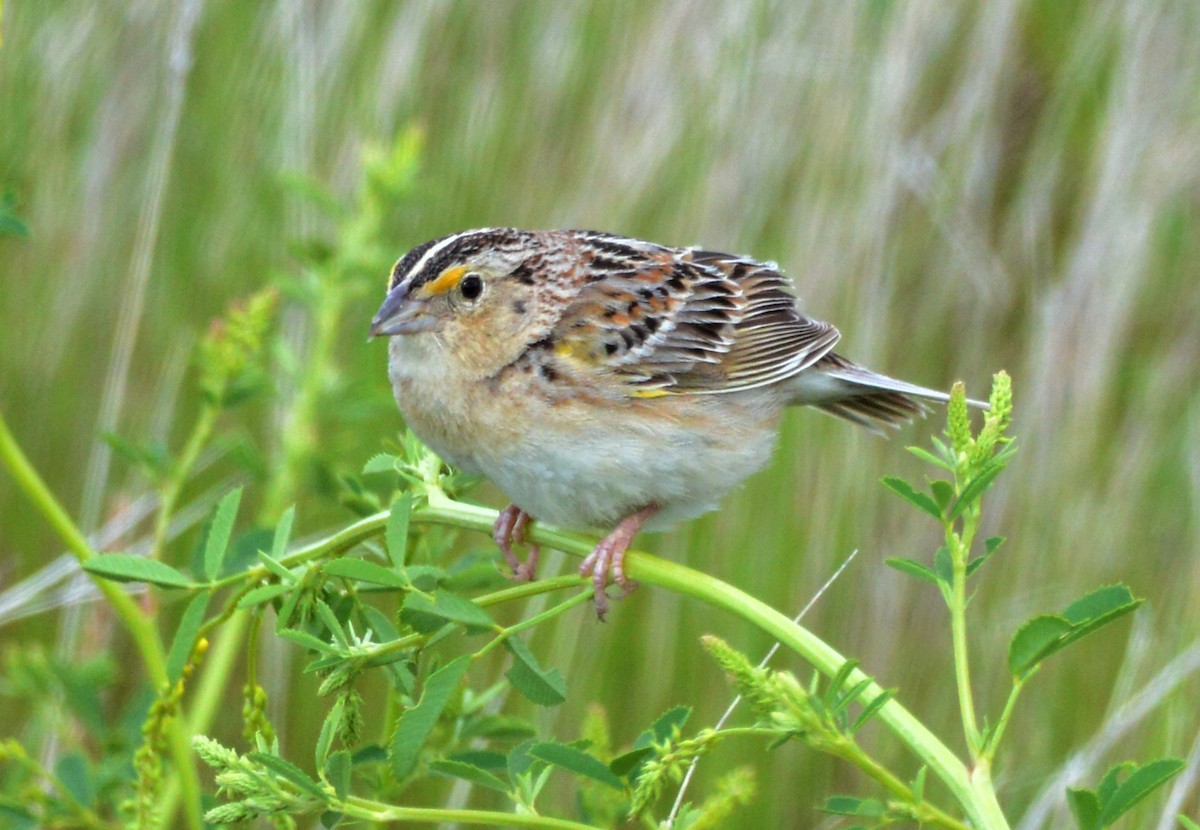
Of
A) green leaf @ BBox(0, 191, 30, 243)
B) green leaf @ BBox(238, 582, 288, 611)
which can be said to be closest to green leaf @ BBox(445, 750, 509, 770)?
green leaf @ BBox(238, 582, 288, 611)

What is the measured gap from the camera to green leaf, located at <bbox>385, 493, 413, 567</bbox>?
5.40 ft

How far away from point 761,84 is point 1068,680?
1820mm

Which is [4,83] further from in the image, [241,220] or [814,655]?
[814,655]

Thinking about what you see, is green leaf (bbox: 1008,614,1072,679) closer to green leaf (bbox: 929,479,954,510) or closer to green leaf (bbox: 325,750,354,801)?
green leaf (bbox: 929,479,954,510)

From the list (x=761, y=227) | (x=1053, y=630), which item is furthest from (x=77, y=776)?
(x=761, y=227)

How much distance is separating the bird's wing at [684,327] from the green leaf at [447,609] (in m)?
1.17

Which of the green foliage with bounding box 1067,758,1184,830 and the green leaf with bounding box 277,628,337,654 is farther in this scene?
the green leaf with bounding box 277,628,337,654

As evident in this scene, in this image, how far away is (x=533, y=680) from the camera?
1.73m

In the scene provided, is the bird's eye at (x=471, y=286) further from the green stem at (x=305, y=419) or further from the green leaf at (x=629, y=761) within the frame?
the green leaf at (x=629, y=761)

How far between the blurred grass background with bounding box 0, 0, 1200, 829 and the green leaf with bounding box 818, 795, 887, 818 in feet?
7.08

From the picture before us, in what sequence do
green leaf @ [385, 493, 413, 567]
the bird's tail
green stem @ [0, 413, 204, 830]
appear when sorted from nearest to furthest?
green leaf @ [385, 493, 413, 567] → green stem @ [0, 413, 204, 830] → the bird's tail

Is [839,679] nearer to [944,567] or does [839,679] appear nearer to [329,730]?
[944,567]

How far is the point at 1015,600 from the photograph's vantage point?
3.86 m

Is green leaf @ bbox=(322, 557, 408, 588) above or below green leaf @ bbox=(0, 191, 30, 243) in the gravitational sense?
below
